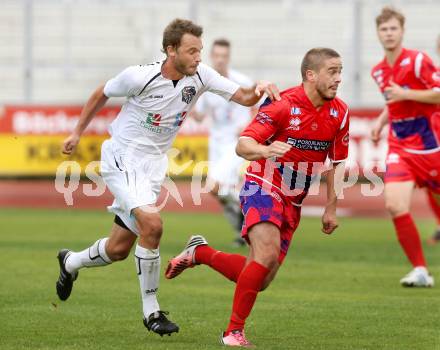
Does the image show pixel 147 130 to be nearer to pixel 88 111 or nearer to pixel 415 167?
pixel 88 111

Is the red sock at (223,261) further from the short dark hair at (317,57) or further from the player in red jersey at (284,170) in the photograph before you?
the short dark hair at (317,57)

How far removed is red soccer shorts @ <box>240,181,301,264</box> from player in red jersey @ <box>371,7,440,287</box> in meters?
3.46

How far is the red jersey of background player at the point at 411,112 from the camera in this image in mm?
10797

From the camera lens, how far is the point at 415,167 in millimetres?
10844

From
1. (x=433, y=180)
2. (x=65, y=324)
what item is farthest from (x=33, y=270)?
(x=433, y=180)

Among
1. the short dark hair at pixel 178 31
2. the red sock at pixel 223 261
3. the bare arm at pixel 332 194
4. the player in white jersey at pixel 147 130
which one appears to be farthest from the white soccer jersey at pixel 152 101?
the bare arm at pixel 332 194

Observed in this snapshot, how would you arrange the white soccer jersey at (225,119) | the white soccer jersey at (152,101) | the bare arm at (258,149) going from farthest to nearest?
the white soccer jersey at (225,119), the white soccer jersey at (152,101), the bare arm at (258,149)

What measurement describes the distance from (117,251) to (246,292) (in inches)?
61.9

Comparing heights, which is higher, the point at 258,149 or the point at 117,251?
the point at 258,149

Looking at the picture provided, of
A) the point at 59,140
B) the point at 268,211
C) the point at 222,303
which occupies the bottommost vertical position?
the point at 59,140

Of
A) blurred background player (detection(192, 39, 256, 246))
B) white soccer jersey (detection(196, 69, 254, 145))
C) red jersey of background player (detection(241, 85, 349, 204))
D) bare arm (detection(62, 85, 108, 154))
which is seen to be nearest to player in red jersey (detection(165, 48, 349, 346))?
red jersey of background player (detection(241, 85, 349, 204))

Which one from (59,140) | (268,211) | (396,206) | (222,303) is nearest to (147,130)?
(268,211)

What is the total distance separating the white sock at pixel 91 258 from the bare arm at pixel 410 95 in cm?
355

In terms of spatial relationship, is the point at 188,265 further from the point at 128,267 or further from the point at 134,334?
the point at 128,267
